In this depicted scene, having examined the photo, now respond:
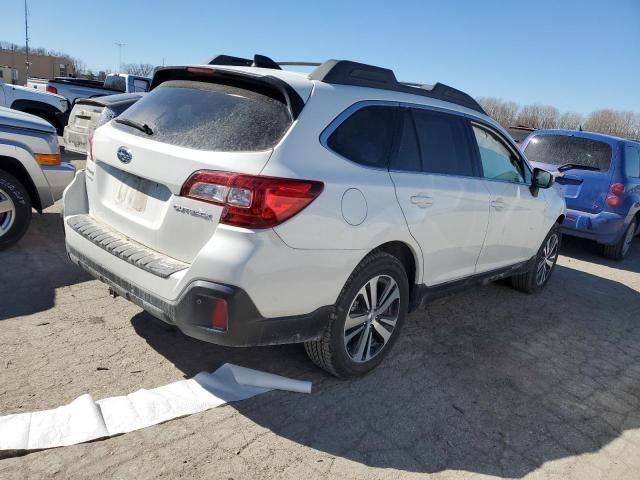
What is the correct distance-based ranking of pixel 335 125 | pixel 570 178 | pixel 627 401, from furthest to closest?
pixel 570 178
pixel 627 401
pixel 335 125

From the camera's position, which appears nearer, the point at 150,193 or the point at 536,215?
the point at 150,193

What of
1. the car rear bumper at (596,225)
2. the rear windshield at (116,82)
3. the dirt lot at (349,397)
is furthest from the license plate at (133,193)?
the rear windshield at (116,82)

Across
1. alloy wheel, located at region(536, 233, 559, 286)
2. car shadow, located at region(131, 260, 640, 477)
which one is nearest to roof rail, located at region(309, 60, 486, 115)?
car shadow, located at region(131, 260, 640, 477)

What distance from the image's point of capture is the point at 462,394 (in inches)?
130

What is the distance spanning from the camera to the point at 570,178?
24.1ft

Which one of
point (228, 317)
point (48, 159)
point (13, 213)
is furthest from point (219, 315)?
point (48, 159)

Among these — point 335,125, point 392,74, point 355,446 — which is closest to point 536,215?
point 392,74

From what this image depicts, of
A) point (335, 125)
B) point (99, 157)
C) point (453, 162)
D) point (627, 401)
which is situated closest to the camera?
point (335, 125)

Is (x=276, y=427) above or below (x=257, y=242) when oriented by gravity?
below

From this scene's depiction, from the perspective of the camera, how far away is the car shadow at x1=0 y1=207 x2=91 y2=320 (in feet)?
12.6

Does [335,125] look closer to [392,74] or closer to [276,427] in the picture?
[392,74]

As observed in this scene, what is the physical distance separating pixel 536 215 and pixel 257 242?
344 cm

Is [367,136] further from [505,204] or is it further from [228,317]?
[505,204]

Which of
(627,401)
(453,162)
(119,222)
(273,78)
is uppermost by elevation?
(273,78)
